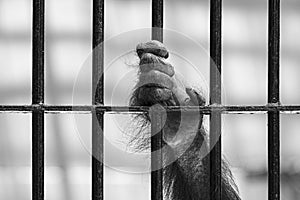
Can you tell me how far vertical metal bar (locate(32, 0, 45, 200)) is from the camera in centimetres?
102

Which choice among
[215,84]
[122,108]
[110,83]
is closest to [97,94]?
[122,108]

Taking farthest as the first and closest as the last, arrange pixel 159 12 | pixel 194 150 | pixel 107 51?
pixel 107 51, pixel 194 150, pixel 159 12

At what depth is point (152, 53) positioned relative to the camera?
1.09m

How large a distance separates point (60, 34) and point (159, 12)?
1.29 metres

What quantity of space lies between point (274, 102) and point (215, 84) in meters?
0.09

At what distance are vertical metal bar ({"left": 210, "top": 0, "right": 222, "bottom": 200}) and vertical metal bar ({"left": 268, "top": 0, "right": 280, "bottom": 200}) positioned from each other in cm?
7

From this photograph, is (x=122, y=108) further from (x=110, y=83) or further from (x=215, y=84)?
(x=110, y=83)

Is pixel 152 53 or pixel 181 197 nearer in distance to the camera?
pixel 152 53

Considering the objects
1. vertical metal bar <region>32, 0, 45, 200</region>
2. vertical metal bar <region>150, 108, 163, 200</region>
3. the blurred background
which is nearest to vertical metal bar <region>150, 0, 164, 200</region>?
vertical metal bar <region>150, 108, 163, 200</region>

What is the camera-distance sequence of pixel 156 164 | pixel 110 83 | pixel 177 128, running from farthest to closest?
pixel 110 83
pixel 177 128
pixel 156 164

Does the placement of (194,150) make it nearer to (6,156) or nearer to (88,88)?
(88,88)

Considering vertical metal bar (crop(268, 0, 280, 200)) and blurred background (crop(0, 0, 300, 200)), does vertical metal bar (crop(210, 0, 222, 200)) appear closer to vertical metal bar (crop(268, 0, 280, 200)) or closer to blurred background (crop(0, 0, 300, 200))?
vertical metal bar (crop(268, 0, 280, 200))

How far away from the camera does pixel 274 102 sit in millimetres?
1047

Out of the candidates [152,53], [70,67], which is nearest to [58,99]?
[70,67]
